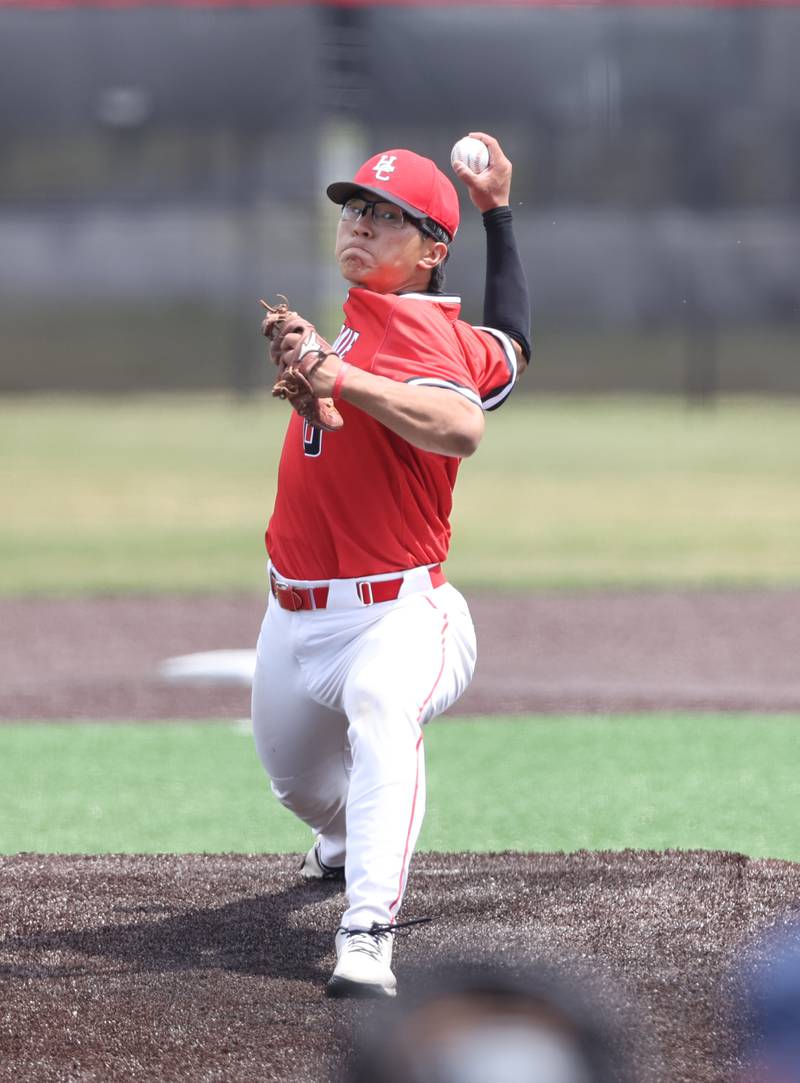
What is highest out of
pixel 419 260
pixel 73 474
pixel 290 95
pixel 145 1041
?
pixel 290 95

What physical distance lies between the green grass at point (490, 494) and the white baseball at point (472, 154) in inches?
247

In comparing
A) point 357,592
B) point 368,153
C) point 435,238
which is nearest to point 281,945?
point 357,592

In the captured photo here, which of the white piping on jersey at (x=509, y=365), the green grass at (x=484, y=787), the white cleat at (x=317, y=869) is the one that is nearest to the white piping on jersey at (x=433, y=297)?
the white piping on jersey at (x=509, y=365)

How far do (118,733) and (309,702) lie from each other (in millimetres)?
2988

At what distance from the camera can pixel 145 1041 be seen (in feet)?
9.07

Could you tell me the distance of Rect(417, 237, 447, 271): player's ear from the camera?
326 cm

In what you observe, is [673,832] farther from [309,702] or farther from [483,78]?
[483,78]

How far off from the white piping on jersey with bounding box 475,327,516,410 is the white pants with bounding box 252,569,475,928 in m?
0.39

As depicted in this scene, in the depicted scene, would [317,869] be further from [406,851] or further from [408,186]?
[408,186]

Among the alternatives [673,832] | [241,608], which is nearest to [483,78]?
[241,608]

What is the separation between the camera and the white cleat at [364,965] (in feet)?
9.51

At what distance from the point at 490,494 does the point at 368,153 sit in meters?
5.58

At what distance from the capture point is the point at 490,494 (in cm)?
1389

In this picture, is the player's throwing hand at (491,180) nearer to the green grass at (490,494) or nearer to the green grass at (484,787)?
the green grass at (484,787)
